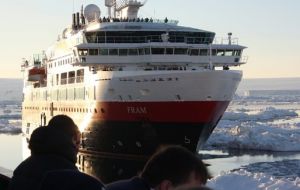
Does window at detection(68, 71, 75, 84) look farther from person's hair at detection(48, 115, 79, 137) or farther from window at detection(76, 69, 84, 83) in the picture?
person's hair at detection(48, 115, 79, 137)

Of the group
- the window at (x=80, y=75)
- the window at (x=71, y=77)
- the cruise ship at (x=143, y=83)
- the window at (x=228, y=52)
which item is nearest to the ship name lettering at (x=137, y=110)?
the cruise ship at (x=143, y=83)

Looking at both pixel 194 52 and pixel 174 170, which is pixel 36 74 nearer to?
pixel 194 52

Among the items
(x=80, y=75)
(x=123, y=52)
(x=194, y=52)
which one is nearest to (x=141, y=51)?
(x=123, y=52)

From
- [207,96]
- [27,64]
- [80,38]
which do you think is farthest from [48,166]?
[27,64]

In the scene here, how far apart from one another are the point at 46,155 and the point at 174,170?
126 centimetres

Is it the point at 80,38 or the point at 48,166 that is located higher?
the point at 80,38

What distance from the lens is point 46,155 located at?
379cm

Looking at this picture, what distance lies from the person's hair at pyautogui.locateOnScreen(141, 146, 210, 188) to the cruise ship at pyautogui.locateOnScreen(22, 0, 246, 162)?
1969 cm

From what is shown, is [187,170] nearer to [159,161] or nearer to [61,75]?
[159,161]

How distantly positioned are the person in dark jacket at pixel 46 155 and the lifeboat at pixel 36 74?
33.0m

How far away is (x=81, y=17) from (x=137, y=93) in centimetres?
1302

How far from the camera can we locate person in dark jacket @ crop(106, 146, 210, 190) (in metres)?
2.80

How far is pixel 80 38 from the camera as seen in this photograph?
27.5m

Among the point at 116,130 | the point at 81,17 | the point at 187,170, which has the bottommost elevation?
the point at 116,130
